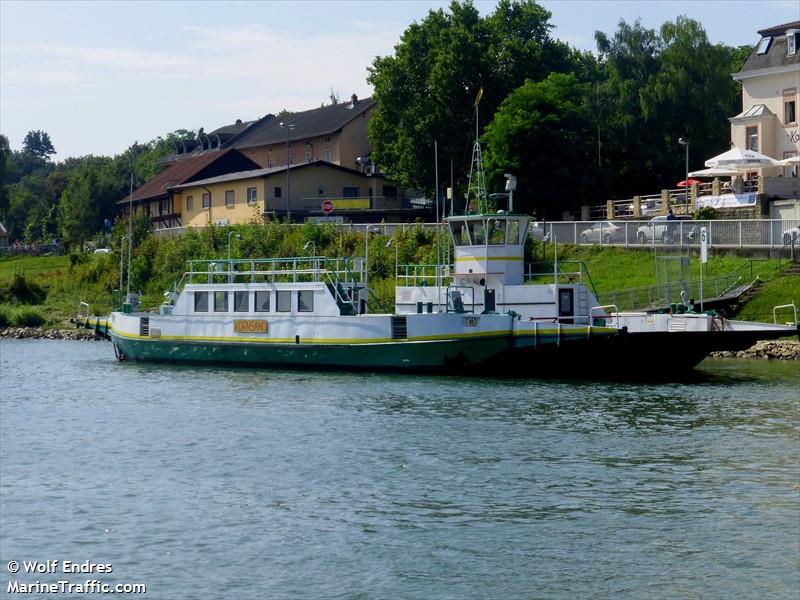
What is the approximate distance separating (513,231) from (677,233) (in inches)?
672

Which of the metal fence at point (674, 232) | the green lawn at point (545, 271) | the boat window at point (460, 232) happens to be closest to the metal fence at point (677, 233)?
the metal fence at point (674, 232)

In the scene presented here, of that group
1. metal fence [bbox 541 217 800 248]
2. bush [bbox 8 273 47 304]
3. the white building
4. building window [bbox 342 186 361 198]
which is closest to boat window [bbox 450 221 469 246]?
metal fence [bbox 541 217 800 248]

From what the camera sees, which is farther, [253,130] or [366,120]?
[253,130]

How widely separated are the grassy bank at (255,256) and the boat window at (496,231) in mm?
10371

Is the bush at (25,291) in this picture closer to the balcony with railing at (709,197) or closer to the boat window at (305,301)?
the balcony with railing at (709,197)

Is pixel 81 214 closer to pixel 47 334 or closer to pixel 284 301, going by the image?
pixel 47 334

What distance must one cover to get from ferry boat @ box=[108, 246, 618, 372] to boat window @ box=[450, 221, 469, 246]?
43.6 inches

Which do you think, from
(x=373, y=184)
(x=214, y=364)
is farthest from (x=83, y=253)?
(x=214, y=364)

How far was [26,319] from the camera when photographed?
79.3m

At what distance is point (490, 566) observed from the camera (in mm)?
20500

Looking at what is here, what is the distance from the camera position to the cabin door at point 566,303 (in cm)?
4475

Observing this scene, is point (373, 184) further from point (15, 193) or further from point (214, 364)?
point (15, 193)

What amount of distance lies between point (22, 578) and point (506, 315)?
83.7ft

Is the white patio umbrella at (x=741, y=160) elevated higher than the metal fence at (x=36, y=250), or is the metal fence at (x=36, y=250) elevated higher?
the white patio umbrella at (x=741, y=160)
